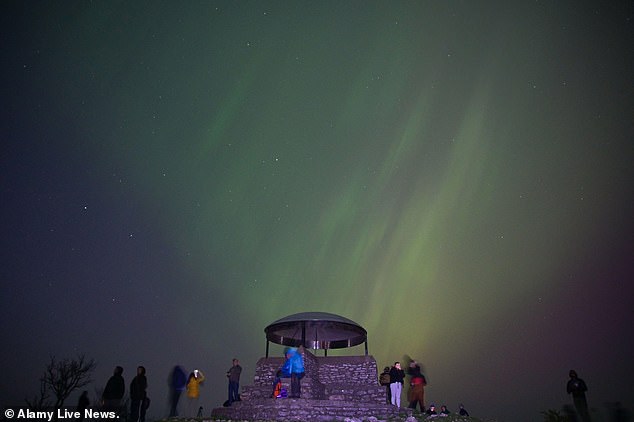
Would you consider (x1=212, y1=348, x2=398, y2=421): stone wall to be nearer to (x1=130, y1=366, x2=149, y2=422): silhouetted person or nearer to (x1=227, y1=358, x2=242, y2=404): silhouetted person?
(x1=227, y1=358, x2=242, y2=404): silhouetted person

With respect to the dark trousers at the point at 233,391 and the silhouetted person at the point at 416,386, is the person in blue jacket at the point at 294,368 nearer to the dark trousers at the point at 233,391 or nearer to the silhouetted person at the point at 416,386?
the dark trousers at the point at 233,391

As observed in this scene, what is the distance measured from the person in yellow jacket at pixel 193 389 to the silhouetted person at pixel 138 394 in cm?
200

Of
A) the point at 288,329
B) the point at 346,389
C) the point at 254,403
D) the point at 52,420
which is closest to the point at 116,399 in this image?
the point at 52,420

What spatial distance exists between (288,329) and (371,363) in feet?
17.8

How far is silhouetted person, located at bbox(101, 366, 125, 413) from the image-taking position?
1162cm

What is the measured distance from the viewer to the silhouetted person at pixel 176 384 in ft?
47.9

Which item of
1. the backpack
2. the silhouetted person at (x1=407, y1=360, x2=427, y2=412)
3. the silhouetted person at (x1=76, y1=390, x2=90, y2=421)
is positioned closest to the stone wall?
the backpack

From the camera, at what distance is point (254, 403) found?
1459 cm

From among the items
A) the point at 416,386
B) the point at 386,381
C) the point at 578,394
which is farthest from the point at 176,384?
the point at 578,394

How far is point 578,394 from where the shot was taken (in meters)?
13.0

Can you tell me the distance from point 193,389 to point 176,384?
0.68m

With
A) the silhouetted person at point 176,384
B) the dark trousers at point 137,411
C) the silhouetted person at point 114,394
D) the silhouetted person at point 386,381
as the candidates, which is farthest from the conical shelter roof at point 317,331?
the silhouetted person at point 114,394

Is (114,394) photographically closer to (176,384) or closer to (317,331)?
(176,384)

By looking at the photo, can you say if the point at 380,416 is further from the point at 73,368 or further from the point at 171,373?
the point at 73,368
